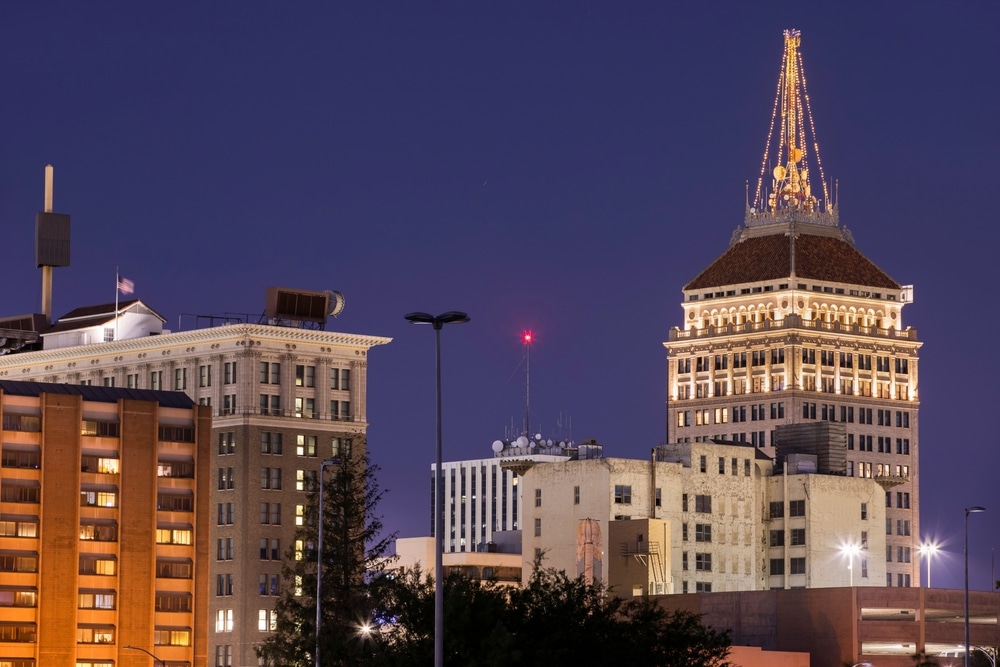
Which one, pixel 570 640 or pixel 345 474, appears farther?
pixel 345 474

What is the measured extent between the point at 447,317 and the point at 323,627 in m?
52.7

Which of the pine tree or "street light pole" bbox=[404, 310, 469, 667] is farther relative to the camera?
the pine tree

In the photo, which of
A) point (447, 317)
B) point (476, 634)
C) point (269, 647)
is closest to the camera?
point (447, 317)

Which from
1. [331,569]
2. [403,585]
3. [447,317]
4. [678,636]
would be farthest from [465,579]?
[331,569]

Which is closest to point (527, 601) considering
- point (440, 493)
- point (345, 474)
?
point (440, 493)

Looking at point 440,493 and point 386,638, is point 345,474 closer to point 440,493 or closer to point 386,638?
point 386,638

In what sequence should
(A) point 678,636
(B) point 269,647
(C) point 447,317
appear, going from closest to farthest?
(C) point 447,317 → (A) point 678,636 → (B) point 269,647

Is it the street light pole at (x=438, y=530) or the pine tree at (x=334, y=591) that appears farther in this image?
the pine tree at (x=334, y=591)

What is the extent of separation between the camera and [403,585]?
133 m

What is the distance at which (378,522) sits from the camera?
174750mm

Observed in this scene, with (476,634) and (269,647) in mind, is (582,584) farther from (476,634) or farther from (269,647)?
(269,647)

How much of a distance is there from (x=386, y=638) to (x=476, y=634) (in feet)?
85.6

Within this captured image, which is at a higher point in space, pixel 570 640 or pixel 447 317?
pixel 447 317

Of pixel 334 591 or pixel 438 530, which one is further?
pixel 334 591
